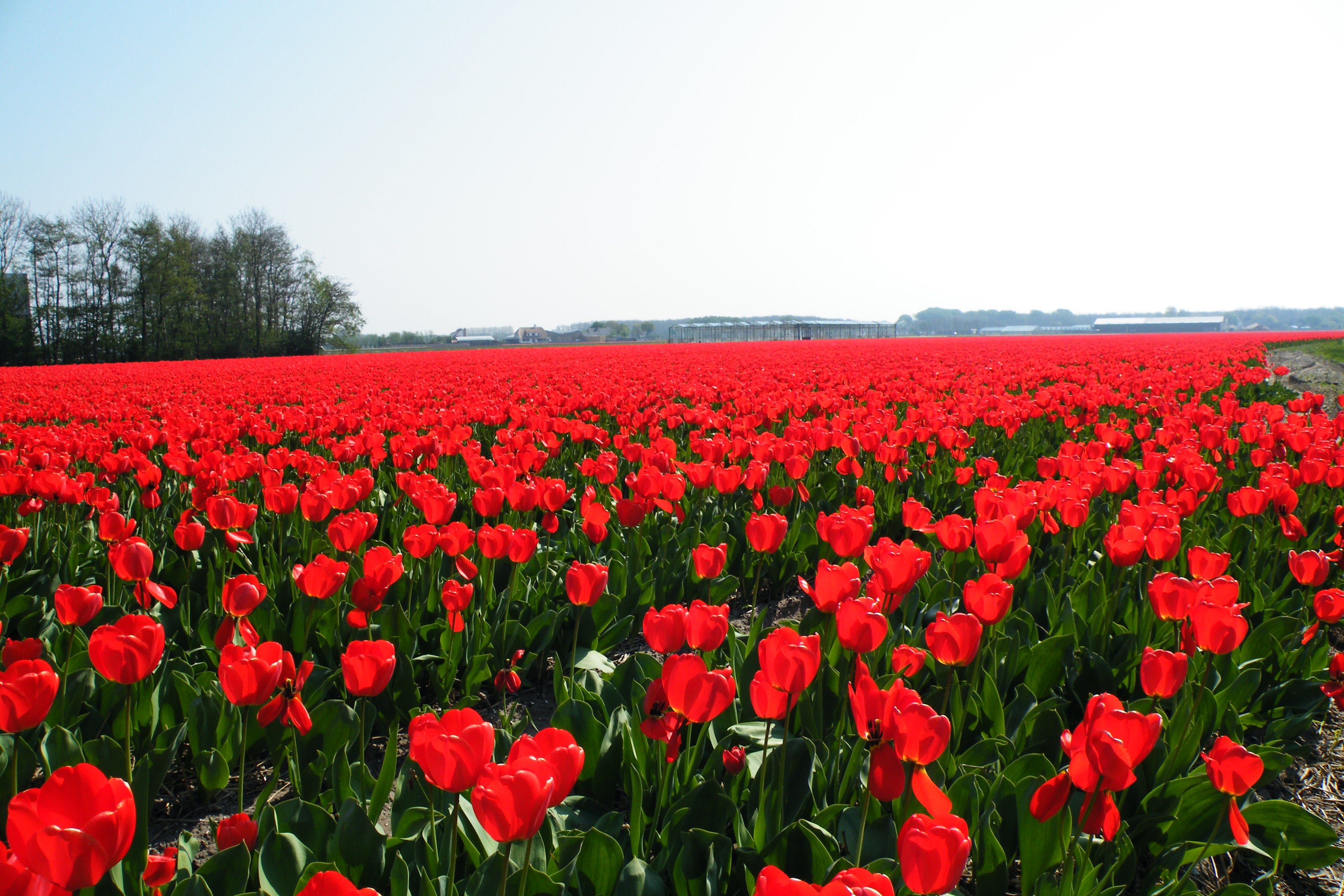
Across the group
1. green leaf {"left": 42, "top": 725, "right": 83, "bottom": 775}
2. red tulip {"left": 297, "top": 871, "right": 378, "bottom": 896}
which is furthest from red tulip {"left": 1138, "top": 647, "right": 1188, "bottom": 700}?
green leaf {"left": 42, "top": 725, "right": 83, "bottom": 775}

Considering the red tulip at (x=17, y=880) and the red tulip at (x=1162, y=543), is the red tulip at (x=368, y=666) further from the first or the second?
the red tulip at (x=1162, y=543)

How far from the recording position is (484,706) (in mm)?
2779

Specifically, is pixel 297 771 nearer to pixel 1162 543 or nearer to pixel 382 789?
pixel 382 789

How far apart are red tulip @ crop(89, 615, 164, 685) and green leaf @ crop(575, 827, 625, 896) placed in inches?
35.9

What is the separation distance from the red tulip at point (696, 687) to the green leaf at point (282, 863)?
0.76 metres

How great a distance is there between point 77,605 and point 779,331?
88.5m

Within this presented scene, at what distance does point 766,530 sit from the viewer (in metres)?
2.62

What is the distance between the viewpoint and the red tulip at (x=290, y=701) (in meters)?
1.62

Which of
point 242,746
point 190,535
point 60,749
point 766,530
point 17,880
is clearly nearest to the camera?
point 17,880

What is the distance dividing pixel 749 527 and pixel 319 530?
222cm

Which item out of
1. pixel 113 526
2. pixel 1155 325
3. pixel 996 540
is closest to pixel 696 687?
pixel 996 540

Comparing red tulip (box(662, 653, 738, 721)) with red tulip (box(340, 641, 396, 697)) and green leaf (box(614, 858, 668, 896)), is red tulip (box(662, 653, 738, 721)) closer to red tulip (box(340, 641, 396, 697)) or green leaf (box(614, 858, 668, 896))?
green leaf (box(614, 858, 668, 896))

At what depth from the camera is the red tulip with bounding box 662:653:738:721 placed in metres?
1.46

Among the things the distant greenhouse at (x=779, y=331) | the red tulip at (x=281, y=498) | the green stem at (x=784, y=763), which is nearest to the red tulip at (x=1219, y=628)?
the green stem at (x=784, y=763)
